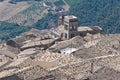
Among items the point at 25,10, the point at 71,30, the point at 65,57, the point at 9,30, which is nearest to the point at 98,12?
the point at 25,10

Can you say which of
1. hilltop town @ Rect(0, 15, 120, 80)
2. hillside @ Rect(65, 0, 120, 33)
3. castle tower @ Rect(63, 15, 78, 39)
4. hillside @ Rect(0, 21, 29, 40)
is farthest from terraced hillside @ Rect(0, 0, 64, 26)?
castle tower @ Rect(63, 15, 78, 39)

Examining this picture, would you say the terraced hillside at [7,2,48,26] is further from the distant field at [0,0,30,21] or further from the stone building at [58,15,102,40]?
the stone building at [58,15,102,40]

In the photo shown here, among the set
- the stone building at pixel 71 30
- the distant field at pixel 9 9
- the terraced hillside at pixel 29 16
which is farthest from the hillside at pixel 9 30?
the stone building at pixel 71 30

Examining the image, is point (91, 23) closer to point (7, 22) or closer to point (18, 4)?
point (7, 22)

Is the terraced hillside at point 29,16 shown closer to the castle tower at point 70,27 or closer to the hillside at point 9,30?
the hillside at point 9,30

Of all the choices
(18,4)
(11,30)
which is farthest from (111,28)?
(18,4)

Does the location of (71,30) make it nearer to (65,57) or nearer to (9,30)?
(65,57)

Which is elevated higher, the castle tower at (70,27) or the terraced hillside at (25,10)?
the castle tower at (70,27)

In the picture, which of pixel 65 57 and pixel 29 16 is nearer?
pixel 65 57
